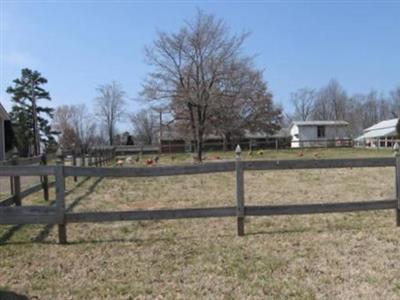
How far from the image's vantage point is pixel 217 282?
15.4ft

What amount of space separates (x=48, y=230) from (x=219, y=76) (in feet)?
104

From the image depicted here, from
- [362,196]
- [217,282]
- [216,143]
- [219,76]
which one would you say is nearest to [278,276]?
[217,282]

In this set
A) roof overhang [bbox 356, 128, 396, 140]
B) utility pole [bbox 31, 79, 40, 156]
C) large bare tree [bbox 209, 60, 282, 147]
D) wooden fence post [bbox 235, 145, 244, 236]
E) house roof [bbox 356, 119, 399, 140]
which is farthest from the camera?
house roof [bbox 356, 119, 399, 140]

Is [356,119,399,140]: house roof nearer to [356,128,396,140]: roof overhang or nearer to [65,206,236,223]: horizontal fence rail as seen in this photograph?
[356,128,396,140]: roof overhang

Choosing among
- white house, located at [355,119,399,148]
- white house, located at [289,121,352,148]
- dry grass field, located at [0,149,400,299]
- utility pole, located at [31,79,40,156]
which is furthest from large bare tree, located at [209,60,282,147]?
dry grass field, located at [0,149,400,299]

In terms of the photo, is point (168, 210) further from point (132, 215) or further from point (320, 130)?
point (320, 130)

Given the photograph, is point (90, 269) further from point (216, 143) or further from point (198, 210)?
point (216, 143)

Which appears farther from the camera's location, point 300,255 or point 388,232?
point 388,232

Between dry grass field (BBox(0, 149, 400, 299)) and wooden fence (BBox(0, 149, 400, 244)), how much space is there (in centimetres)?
34

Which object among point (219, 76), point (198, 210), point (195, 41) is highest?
point (195, 41)

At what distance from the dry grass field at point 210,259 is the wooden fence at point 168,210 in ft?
1.10

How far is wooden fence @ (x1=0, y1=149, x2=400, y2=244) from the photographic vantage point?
21.2ft

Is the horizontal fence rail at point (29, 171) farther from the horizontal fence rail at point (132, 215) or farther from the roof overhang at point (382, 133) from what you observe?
the roof overhang at point (382, 133)

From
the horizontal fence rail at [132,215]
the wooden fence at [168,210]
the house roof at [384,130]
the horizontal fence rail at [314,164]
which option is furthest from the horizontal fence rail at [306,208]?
the house roof at [384,130]
